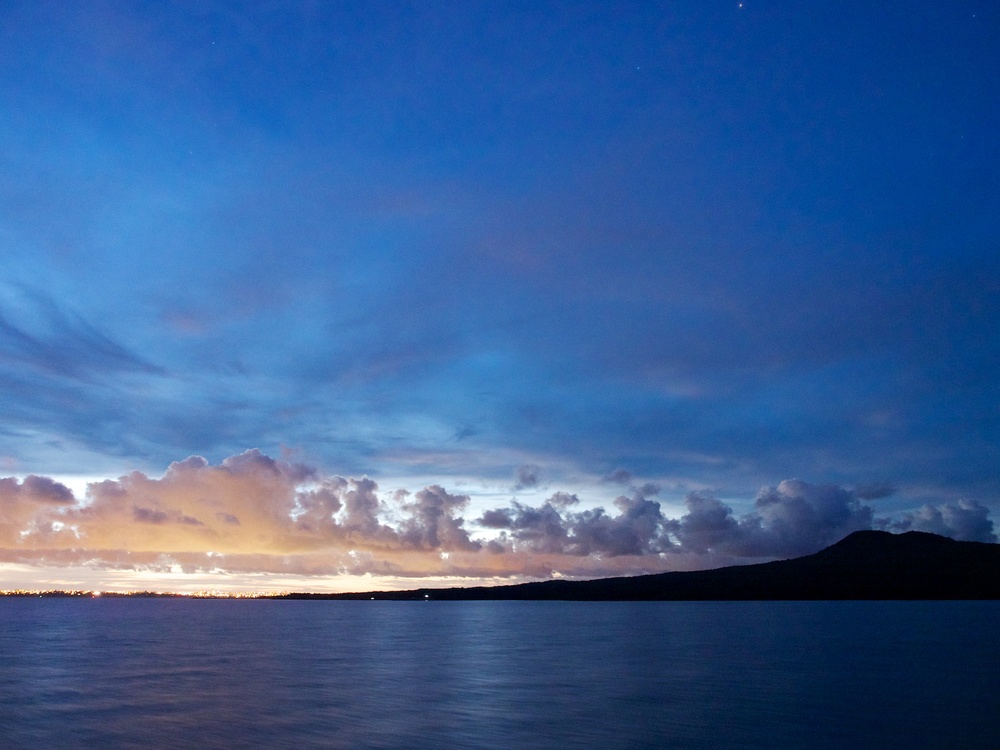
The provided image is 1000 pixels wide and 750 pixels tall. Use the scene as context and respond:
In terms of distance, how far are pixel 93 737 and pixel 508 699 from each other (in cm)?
2373

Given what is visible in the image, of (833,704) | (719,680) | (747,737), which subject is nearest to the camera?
(747,737)

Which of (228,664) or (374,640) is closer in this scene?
(228,664)

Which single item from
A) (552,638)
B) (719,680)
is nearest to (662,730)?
(719,680)

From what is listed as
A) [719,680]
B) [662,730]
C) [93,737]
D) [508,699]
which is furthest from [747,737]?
[93,737]

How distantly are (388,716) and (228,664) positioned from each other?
38.3 metres

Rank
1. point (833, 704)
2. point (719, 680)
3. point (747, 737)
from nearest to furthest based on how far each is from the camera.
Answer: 1. point (747, 737)
2. point (833, 704)
3. point (719, 680)

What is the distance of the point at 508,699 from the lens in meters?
49.9

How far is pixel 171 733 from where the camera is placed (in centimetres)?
3828

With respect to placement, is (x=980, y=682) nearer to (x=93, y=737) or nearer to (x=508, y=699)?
(x=508, y=699)

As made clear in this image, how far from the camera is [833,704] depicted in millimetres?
47719

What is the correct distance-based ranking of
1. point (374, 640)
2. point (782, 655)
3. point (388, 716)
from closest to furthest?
point (388, 716) < point (782, 655) < point (374, 640)

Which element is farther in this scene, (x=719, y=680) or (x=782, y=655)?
(x=782, y=655)

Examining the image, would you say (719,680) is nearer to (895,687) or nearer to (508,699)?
(895,687)

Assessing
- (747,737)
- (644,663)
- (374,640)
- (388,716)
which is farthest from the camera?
(374,640)
